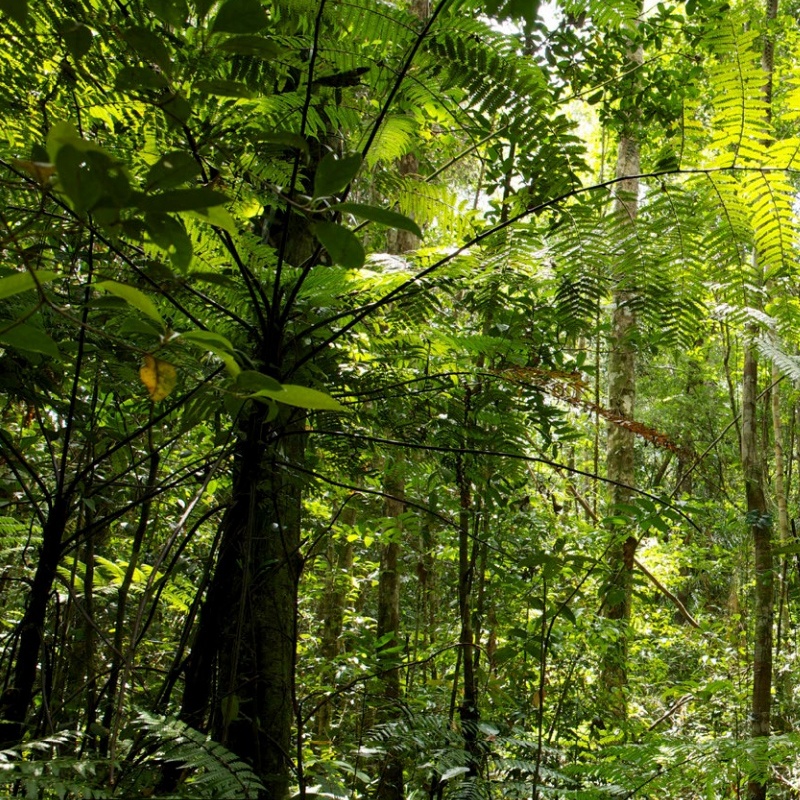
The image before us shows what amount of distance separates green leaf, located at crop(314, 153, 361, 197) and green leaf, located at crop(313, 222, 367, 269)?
0.03m

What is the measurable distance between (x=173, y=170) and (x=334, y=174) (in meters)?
0.15

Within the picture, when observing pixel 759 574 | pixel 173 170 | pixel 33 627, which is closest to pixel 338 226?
pixel 173 170

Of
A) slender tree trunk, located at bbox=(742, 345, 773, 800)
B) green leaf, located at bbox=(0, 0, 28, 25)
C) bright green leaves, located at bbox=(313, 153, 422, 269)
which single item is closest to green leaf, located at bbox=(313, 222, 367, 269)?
bright green leaves, located at bbox=(313, 153, 422, 269)

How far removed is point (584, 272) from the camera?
1571 millimetres

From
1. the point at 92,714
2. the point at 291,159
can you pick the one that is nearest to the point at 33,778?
the point at 92,714

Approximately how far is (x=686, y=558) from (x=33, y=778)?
322 inches

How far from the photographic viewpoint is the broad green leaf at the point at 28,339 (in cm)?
63

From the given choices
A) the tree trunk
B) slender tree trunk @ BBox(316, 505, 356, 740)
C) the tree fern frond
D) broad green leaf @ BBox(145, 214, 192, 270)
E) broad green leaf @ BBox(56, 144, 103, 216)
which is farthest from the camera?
slender tree trunk @ BBox(316, 505, 356, 740)

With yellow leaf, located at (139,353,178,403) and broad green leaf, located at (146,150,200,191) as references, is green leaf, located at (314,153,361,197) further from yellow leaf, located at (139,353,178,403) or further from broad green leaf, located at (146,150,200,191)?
yellow leaf, located at (139,353,178,403)

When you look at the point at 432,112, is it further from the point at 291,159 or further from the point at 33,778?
the point at 33,778

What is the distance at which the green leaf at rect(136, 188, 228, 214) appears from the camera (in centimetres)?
50

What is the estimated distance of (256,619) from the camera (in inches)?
66.1

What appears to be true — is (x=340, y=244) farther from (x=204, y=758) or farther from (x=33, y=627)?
(x=33, y=627)

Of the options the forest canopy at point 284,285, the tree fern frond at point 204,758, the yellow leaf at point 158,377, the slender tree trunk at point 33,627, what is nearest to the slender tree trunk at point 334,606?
the forest canopy at point 284,285
